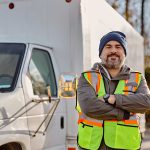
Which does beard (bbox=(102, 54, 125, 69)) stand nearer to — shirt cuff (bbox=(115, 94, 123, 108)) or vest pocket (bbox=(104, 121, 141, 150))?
shirt cuff (bbox=(115, 94, 123, 108))

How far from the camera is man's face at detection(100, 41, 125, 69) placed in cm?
320

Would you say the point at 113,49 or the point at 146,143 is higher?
the point at 113,49

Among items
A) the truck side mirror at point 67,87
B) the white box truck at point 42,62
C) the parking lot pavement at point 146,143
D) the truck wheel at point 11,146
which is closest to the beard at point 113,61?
the white box truck at point 42,62

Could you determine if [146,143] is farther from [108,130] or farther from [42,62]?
[108,130]

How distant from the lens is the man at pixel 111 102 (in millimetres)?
3047

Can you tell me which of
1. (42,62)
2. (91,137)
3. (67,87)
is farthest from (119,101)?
(42,62)

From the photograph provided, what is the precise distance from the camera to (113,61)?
3191 mm

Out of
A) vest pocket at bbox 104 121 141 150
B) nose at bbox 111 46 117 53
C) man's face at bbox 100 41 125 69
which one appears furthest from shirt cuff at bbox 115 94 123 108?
nose at bbox 111 46 117 53

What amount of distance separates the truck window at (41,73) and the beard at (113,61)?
1799mm

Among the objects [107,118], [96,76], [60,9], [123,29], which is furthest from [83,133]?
[123,29]

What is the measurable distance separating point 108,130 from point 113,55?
0.58 m

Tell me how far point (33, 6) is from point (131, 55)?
3.43 meters

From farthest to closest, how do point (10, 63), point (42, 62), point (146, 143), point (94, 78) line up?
1. point (146, 143)
2. point (42, 62)
3. point (10, 63)
4. point (94, 78)

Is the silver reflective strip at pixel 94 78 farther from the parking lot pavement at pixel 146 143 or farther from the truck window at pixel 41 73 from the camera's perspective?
the parking lot pavement at pixel 146 143
